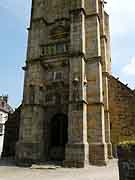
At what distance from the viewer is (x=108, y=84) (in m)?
18.1

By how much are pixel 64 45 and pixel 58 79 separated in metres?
2.85

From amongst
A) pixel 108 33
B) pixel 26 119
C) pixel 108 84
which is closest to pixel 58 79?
pixel 26 119

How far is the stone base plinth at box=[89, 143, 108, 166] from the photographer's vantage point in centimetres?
1317

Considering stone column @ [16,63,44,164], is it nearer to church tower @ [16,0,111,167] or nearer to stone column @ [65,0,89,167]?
church tower @ [16,0,111,167]

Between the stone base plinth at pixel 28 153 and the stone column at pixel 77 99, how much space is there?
2.34 meters

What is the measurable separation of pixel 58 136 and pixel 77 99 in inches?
132

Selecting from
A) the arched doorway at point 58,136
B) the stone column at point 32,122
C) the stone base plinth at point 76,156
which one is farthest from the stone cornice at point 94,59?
the stone base plinth at point 76,156

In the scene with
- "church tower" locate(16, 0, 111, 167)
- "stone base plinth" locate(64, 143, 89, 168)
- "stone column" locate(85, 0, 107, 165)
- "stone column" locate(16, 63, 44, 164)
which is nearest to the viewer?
"stone base plinth" locate(64, 143, 89, 168)

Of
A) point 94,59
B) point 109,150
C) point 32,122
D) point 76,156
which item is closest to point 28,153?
point 32,122

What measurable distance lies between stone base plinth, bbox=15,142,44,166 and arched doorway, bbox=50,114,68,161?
1030mm

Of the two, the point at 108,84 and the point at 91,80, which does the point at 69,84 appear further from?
the point at 108,84

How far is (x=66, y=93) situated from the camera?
15.2 meters

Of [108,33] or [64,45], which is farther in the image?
[108,33]

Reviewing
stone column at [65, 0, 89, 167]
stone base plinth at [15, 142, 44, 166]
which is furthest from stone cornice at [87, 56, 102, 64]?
stone base plinth at [15, 142, 44, 166]
